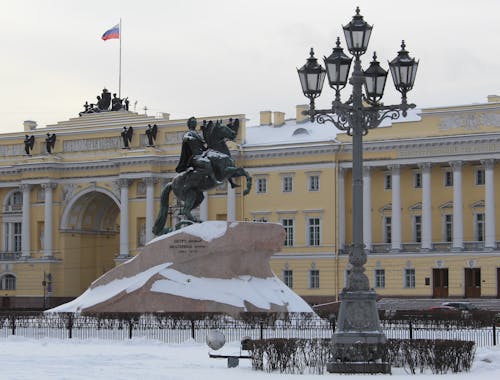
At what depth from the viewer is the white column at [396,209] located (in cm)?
7719

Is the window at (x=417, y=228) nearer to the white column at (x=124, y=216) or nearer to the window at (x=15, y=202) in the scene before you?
the white column at (x=124, y=216)

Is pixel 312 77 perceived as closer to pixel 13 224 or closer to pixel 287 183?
pixel 287 183

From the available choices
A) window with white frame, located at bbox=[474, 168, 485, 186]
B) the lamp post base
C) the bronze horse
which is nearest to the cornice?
window with white frame, located at bbox=[474, 168, 485, 186]

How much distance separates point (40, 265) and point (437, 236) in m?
28.3

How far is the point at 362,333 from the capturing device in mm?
23797

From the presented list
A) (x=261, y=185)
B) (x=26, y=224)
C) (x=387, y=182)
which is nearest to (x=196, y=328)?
(x=387, y=182)

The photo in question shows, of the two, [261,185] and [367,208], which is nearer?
[367,208]

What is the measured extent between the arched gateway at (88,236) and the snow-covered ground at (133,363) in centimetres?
5255

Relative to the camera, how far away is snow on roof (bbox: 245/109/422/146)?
81.6 m

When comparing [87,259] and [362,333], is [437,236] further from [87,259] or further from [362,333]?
[362,333]

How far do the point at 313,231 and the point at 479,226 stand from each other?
35.9ft

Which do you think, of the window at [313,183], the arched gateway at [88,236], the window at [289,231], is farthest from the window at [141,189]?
the window at [313,183]

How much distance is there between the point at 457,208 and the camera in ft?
246

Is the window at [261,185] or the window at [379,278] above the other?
the window at [261,185]
